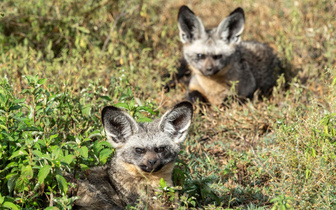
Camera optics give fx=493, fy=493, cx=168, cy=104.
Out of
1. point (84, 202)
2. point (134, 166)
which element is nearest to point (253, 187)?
point (134, 166)

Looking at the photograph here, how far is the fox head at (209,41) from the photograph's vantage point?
752 centimetres

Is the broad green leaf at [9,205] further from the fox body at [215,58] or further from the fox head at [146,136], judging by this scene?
the fox body at [215,58]

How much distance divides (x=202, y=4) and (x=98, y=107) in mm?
5407

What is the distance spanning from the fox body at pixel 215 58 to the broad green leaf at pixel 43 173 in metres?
3.97

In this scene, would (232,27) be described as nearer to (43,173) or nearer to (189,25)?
(189,25)

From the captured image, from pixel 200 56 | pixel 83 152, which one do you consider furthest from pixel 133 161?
pixel 200 56

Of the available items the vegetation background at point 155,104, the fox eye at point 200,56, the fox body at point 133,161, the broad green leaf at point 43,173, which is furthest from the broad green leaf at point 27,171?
the fox eye at point 200,56

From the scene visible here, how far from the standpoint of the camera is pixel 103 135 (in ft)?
15.5

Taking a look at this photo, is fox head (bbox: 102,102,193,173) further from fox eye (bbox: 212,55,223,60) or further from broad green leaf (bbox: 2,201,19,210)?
fox eye (bbox: 212,55,223,60)

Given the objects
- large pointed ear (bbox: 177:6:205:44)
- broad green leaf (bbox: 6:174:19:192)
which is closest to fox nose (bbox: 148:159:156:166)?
broad green leaf (bbox: 6:174:19:192)

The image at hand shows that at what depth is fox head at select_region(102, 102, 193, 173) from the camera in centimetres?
438

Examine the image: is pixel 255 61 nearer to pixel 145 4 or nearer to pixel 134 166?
pixel 145 4

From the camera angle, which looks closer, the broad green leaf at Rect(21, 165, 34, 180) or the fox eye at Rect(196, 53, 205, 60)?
the broad green leaf at Rect(21, 165, 34, 180)

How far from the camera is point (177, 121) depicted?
4.68 meters
